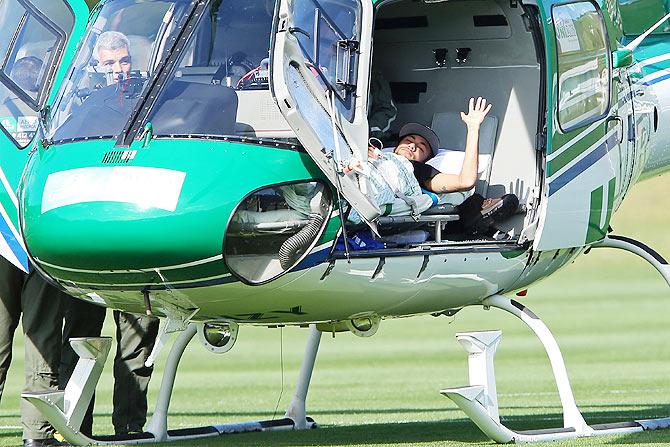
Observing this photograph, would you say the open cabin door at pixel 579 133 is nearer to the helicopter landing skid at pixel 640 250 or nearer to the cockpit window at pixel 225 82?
the helicopter landing skid at pixel 640 250

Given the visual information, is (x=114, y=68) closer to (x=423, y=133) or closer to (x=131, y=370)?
(x=423, y=133)

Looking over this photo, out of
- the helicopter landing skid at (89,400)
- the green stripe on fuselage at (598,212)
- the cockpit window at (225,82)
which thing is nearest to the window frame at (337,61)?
the cockpit window at (225,82)

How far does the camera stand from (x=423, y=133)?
1041 cm

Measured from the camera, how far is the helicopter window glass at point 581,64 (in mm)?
9945

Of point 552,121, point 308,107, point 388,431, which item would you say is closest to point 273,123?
point 308,107

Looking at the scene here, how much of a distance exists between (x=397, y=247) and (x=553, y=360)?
4.97 ft

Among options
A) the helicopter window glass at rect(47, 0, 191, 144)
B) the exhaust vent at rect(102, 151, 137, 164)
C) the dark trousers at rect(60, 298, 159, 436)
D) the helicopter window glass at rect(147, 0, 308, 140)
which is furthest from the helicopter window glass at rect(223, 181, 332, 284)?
the dark trousers at rect(60, 298, 159, 436)

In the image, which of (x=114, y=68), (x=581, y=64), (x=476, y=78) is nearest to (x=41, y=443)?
(x=114, y=68)

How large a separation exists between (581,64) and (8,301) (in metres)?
4.41

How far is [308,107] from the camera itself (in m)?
8.33

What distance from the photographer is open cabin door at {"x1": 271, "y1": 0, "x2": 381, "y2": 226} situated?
822 centimetres

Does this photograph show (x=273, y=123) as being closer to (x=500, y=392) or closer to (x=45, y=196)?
(x=45, y=196)

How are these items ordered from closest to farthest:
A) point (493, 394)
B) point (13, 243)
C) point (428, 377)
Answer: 1. point (493, 394)
2. point (13, 243)
3. point (428, 377)

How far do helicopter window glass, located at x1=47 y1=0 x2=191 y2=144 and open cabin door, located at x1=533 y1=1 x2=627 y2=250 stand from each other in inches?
104
